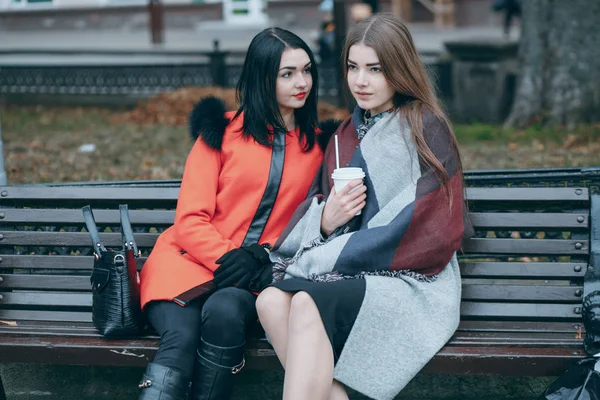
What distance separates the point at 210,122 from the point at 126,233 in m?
0.59

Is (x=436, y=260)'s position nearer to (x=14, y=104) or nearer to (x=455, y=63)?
(x=455, y=63)

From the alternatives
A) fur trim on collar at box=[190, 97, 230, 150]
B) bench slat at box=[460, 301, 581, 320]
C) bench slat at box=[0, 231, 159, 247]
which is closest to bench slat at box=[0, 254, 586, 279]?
bench slat at box=[460, 301, 581, 320]

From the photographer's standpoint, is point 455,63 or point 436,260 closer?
point 436,260

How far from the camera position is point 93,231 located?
12.1 feet

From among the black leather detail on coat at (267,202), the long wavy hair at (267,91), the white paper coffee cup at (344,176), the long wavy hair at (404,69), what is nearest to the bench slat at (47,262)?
the black leather detail on coat at (267,202)

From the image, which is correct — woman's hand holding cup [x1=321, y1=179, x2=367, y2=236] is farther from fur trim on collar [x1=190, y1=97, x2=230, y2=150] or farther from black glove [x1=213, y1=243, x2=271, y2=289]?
fur trim on collar [x1=190, y1=97, x2=230, y2=150]

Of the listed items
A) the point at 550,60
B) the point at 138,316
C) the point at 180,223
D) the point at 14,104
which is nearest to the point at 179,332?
the point at 138,316

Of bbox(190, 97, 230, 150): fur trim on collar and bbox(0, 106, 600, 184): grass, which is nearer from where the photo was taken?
bbox(190, 97, 230, 150): fur trim on collar

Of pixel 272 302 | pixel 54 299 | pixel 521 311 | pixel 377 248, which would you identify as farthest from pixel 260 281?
pixel 521 311

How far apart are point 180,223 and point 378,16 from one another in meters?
1.16

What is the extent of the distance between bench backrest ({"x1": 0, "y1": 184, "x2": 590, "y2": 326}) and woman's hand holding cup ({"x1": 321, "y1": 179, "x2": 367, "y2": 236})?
2.01 ft

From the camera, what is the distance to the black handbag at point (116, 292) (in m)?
3.51

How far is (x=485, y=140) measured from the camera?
8.88 meters

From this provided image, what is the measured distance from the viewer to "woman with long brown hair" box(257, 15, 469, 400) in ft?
10.9
